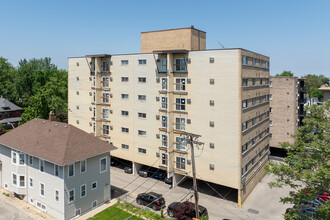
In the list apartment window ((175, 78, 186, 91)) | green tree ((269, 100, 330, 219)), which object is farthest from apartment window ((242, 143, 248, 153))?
green tree ((269, 100, 330, 219))

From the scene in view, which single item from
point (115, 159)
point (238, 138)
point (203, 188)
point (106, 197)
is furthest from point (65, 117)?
point (238, 138)

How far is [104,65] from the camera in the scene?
4253 centimetres

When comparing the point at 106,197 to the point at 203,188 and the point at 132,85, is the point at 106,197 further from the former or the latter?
the point at 132,85

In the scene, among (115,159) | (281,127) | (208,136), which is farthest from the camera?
(281,127)

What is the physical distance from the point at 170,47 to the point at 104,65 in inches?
488

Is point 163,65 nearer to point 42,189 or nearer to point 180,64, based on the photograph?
point 180,64

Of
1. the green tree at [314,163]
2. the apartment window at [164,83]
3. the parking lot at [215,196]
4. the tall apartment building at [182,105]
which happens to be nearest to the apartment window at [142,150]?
the tall apartment building at [182,105]

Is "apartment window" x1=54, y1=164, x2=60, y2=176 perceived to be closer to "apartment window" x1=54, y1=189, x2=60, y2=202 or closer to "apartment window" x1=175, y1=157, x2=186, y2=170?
"apartment window" x1=54, y1=189, x2=60, y2=202

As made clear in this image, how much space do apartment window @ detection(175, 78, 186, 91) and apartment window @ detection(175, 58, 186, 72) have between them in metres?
1.35

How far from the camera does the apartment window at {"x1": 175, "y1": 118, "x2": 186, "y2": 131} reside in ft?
113

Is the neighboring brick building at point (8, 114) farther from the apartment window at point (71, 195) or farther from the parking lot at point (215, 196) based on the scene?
the apartment window at point (71, 195)

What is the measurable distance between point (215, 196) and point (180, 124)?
34.7 ft

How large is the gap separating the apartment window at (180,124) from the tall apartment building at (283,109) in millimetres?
24395

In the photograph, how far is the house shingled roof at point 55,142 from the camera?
88.6 feet
